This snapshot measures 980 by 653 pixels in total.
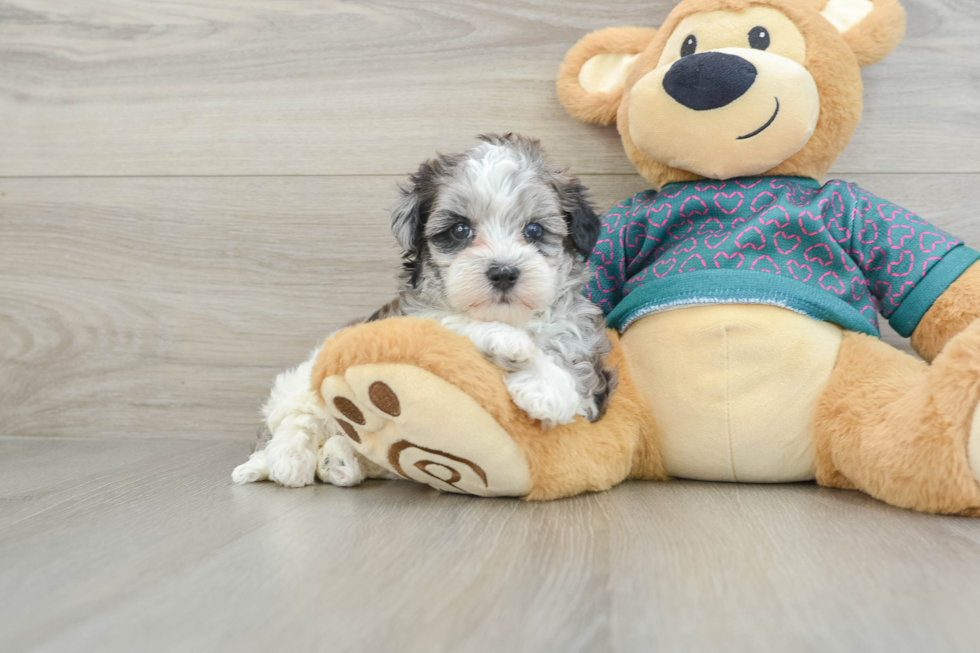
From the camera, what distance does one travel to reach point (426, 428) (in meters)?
1.14

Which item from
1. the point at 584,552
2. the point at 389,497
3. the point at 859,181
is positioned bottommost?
the point at 389,497

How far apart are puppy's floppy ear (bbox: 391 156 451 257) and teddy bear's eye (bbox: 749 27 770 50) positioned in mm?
648

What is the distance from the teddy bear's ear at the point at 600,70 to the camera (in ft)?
5.34

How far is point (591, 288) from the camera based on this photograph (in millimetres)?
1572

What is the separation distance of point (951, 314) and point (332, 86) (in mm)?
1527

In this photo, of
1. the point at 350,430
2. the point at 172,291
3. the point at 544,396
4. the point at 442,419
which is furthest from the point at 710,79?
the point at 172,291

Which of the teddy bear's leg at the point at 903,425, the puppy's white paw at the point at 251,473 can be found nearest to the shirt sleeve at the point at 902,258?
the teddy bear's leg at the point at 903,425

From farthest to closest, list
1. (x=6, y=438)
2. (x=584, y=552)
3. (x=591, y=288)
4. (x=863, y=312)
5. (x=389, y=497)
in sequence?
(x=6, y=438) → (x=591, y=288) → (x=863, y=312) → (x=389, y=497) → (x=584, y=552)

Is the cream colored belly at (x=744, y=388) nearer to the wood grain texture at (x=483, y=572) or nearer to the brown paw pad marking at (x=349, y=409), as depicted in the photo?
the wood grain texture at (x=483, y=572)

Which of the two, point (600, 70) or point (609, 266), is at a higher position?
point (600, 70)

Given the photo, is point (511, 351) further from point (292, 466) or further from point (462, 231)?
point (292, 466)

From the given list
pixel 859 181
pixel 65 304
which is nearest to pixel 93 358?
pixel 65 304

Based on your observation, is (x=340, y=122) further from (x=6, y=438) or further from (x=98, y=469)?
(x=6, y=438)

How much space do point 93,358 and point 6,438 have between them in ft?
1.14
